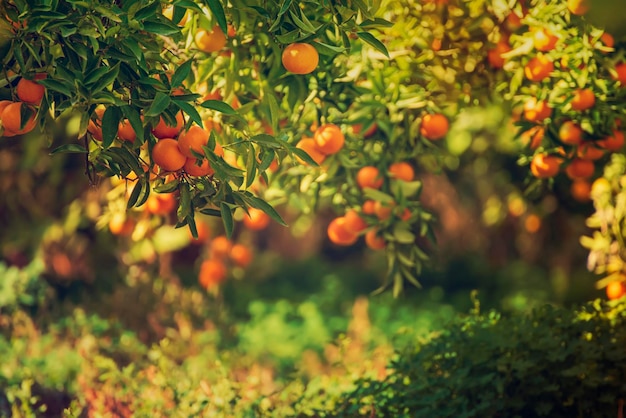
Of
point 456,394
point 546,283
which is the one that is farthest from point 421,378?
point 546,283

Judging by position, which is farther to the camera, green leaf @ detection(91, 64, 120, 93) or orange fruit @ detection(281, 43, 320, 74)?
orange fruit @ detection(281, 43, 320, 74)

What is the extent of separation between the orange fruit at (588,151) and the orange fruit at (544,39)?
46 centimetres

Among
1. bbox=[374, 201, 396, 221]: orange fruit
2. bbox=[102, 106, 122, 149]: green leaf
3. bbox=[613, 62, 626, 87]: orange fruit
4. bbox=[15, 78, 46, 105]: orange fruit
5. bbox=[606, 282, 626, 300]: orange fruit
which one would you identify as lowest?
bbox=[606, 282, 626, 300]: orange fruit

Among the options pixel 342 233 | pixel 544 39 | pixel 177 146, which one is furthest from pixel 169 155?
pixel 544 39

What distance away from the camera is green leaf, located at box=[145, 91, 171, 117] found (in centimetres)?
181

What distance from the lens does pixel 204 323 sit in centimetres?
453

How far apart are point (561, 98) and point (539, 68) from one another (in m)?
0.18

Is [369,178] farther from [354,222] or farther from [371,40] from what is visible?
[371,40]

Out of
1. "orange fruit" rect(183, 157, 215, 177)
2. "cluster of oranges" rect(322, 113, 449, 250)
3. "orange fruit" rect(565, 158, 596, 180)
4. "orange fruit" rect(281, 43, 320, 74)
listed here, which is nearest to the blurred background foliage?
"cluster of oranges" rect(322, 113, 449, 250)

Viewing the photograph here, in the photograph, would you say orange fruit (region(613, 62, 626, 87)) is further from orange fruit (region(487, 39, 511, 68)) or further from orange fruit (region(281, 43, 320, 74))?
orange fruit (region(281, 43, 320, 74))

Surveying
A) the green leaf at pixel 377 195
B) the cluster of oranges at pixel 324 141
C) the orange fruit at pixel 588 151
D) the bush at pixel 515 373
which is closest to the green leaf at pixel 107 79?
the cluster of oranges at pixel 324 141

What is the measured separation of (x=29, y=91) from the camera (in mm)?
1937

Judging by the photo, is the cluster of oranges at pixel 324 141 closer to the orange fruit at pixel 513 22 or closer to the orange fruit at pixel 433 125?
the orange fruit at pixel 433 125

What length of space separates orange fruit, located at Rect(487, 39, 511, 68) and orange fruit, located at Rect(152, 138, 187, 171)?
147cm
